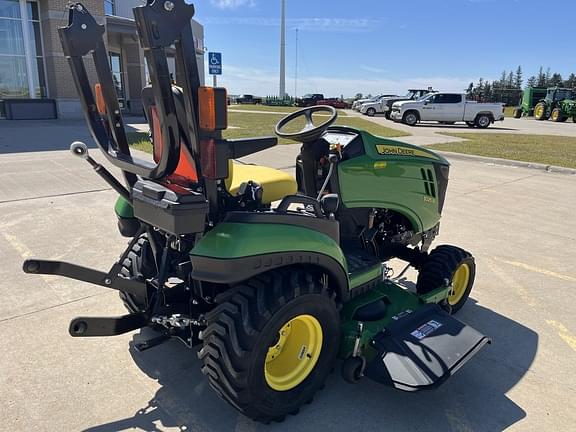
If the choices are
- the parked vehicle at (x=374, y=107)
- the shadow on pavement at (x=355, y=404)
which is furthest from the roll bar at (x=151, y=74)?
the parked vehicle at (x=374, y=107)

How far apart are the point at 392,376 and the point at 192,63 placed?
1.75 metres

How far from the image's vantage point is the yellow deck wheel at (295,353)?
93.4 inches

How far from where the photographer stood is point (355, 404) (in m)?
2.46

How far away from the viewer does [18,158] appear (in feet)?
30.3

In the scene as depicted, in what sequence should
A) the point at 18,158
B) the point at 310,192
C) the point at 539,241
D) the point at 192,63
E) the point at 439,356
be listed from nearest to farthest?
1. the point at 192,63
2. the point at 439,356
3. the point at 310,192
4. the point at 539,241
5. the point at 18,158

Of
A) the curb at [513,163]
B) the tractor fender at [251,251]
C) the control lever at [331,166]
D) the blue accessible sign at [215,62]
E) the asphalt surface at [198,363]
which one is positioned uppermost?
the blue accessible sign at [215,62]

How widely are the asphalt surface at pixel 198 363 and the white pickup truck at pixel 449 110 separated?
61.8 feet

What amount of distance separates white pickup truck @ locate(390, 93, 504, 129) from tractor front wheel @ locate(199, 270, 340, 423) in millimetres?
22338

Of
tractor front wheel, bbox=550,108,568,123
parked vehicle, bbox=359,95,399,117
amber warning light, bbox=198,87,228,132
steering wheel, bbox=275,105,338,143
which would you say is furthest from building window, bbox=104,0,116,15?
tractor front wheel, bbox=550,108,568,123

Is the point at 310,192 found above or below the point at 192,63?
below

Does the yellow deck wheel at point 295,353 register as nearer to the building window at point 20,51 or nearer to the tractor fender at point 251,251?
the tractor fender at point 251,251

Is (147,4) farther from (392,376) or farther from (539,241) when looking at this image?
(539,241)

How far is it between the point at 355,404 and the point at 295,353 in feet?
1.41

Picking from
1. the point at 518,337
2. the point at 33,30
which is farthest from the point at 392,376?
the point at 33,30
